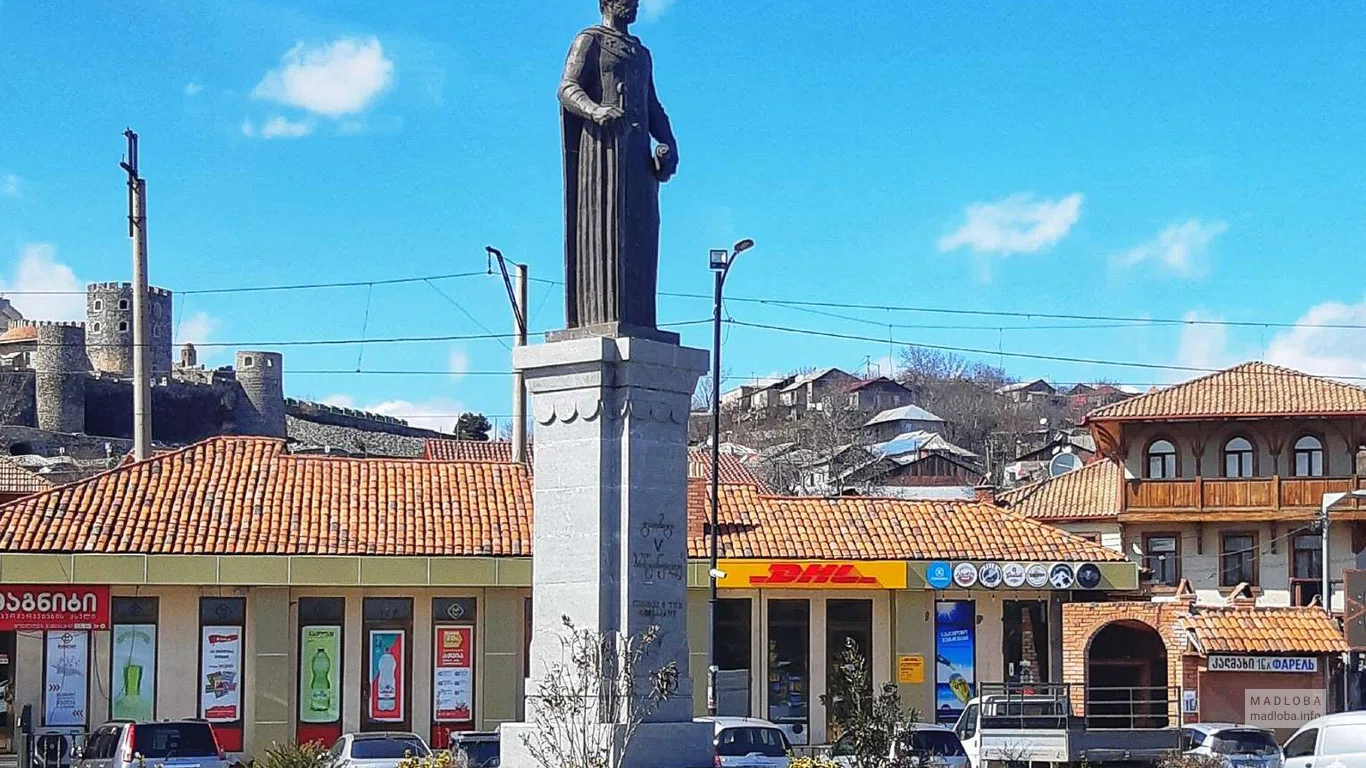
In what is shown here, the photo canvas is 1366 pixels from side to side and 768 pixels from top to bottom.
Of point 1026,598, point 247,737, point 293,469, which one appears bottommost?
point 247,737

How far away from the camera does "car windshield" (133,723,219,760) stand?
2362 cm

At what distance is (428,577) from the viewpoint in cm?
3356

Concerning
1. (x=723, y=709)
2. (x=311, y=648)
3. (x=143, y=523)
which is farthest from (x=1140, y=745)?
(x=143, y=523)

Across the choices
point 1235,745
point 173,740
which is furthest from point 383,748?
point 1235,745

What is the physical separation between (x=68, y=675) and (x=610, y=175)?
21667 mm

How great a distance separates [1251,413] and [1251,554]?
13.6 feet

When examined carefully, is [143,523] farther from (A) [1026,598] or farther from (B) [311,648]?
(A) [1026,598]

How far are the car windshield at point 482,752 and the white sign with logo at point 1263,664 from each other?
659 inches

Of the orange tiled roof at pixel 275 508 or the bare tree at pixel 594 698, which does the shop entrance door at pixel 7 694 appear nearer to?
the orange tiled roof at pixel 275 508

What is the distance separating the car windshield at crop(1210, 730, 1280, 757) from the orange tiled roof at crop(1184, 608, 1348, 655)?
29.1ft

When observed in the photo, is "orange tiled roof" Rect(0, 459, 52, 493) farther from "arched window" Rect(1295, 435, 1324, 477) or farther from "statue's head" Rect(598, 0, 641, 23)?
"statue's head" Rect(598, 0, 641, 23)

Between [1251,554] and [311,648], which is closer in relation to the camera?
[311,648]

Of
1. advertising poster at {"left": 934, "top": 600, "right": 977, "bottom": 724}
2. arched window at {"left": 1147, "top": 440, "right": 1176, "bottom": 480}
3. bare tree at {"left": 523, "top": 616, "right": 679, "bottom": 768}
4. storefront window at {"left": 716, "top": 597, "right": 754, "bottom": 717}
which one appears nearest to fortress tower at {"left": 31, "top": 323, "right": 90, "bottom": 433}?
arched window at {"left": 1147, "top": 440, "right": 1176, "bottom": 480}

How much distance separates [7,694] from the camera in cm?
3322
